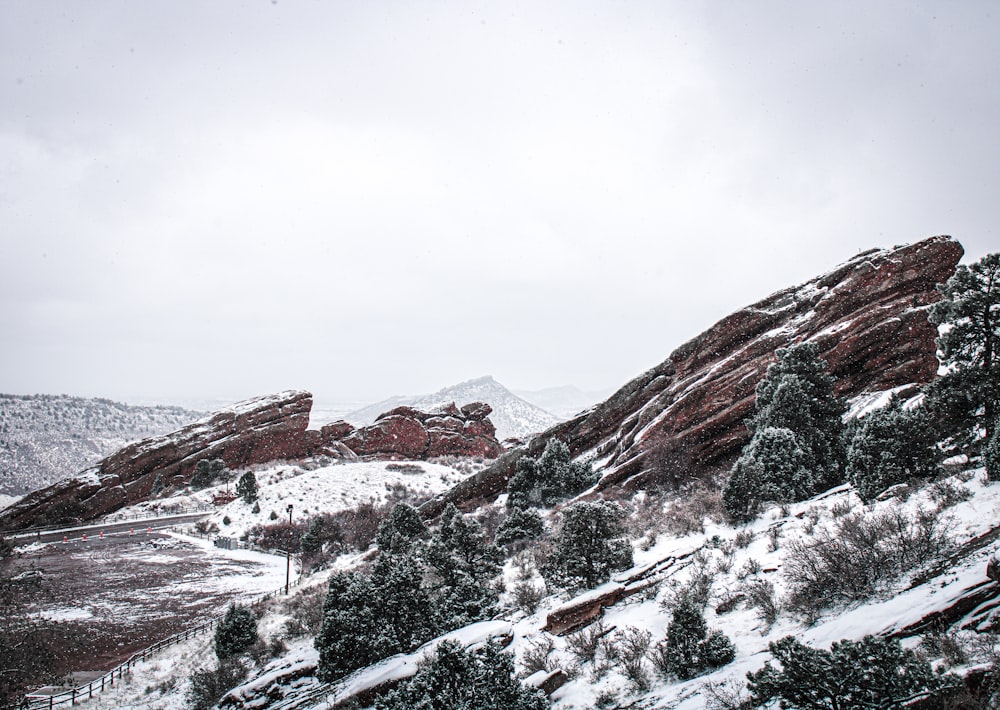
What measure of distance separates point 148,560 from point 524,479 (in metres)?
27.3

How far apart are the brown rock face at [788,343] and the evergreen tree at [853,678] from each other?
19.0 m

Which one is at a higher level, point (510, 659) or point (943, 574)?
point (943, 574)

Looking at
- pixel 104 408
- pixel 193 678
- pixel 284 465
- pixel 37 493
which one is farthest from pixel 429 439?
pixel 104 408

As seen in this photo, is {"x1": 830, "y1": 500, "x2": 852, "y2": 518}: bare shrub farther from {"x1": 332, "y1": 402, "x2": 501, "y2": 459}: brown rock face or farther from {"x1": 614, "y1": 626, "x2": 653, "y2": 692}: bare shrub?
{"x1": 332, "y1": 402, "x2": 501, "y2": 459}: brown rock face

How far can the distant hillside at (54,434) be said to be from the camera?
135 m

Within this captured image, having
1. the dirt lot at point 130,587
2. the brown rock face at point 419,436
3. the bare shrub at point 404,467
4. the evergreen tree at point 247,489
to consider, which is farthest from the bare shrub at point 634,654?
the brown rock face at point 419,436

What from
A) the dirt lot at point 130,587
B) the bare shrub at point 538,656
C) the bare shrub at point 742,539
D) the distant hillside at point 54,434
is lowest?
the dirt lot at point 130,587

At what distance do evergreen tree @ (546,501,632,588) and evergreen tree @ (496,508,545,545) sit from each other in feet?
26.7

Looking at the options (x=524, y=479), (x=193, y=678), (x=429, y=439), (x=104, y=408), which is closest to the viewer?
(x=193, y=678)

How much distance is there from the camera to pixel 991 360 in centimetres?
1123

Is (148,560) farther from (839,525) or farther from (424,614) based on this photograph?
(839,525)

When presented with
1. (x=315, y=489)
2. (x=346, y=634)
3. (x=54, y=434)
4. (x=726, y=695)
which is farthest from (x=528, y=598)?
(x=54, y=434)

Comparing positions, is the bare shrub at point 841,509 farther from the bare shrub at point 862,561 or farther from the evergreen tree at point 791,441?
the evergreen tree at point 791,441

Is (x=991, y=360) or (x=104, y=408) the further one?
(x=104, y=408)
